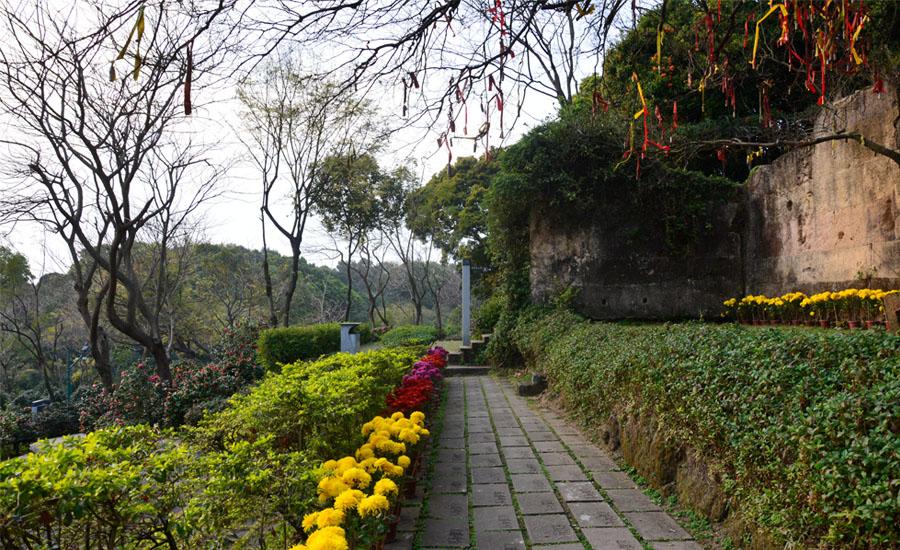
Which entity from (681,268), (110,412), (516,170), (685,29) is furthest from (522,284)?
(110,412)

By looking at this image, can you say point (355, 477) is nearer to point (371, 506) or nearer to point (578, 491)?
point (371, 506)

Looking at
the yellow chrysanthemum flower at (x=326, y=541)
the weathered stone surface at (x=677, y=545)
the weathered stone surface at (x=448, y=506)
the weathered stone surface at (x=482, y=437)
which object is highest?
the yellow chrysanthemum flower at (x=326, y=541)

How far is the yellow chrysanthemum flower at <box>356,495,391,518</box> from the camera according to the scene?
211 cm

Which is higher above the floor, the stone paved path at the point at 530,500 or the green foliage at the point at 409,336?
the green foliage at the point at 409,336

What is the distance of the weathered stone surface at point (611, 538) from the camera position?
2655mm

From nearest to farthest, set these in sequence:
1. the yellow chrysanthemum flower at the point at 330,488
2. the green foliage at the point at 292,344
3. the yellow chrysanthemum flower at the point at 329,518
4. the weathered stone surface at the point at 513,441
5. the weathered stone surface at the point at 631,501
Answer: the yellow chrysanthemum flower at the point at 329,518 < the yellow chrysanthemum flower at the point at 330,488 < the weathered stone surface at the point at 631,501 < the weathered stone surface at the point at 513,441 < the green foliage at the point at 292,344

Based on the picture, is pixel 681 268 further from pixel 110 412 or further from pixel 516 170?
pixel 110 412

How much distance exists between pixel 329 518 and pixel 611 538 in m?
1.63

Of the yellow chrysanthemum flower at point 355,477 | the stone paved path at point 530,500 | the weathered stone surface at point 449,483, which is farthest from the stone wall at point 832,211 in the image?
the yellow chrysanthemum flower at point 355,477

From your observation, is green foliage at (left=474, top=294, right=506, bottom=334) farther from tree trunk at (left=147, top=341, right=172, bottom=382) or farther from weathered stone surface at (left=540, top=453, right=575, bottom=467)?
weathered stone surface at (left=540, top=453, right=575, bottom=467)

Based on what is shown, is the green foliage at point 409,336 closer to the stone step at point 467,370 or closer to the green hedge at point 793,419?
the stone step at point 467,370

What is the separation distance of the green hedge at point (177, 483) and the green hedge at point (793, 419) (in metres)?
1.94

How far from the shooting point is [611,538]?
2.75 metres

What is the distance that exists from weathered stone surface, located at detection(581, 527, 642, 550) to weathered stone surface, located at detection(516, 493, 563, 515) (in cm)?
35
